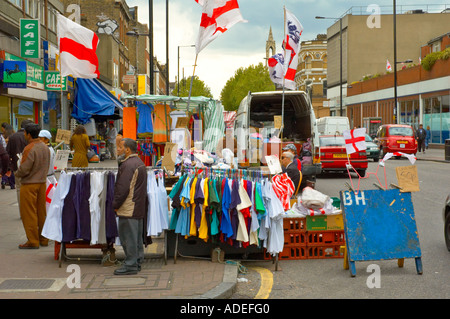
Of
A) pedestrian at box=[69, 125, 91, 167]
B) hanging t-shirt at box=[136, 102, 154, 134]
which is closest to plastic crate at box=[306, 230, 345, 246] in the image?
hanging t-shirt at box=[136, 102, 154, 134]

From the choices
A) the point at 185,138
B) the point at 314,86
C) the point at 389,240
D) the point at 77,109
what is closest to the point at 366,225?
the point at 389,240

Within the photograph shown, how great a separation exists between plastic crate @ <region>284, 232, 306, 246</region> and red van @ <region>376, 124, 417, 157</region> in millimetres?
23583

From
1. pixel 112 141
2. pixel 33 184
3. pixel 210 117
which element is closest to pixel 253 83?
pixel 112 141

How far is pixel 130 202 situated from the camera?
712 cm

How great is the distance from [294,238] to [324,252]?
50cm

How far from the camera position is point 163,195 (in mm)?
7844

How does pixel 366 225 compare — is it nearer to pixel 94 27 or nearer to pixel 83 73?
pixel 83 73

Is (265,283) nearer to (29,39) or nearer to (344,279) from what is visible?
(344,279)

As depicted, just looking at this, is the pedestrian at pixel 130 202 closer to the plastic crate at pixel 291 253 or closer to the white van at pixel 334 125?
the plastic crate at pixel 291 253

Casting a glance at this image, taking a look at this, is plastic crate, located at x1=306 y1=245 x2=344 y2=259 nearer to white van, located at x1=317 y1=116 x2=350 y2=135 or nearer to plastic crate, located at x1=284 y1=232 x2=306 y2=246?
plastic crate, located at x1=284 y1=232 x2=306 y2=246

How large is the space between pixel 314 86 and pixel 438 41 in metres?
51.9

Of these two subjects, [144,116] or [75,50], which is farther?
[144,116]

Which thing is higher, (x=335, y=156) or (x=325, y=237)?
(x=335, y=156)

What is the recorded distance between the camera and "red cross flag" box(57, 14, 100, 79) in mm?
10719
